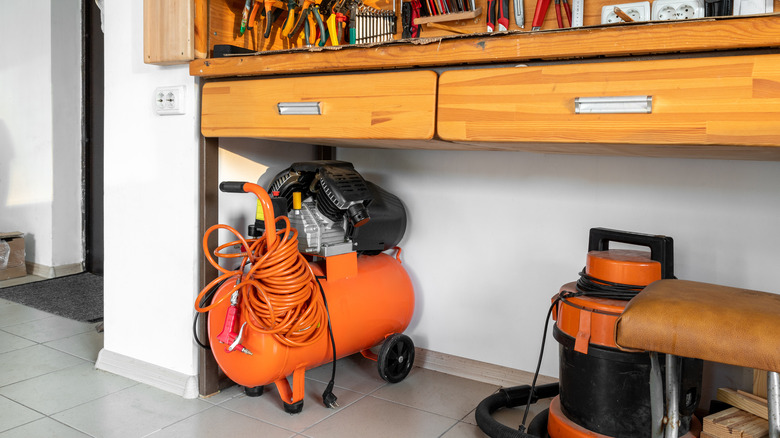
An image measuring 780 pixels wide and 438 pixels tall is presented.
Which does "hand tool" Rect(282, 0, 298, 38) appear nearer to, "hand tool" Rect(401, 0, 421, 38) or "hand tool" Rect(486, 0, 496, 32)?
"hand tool" Rect(401, 0, 421, 38)

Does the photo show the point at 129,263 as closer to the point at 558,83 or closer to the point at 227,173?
the point at 227,173

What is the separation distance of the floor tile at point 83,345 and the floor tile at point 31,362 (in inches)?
1.2

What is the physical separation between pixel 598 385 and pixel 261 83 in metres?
1.11

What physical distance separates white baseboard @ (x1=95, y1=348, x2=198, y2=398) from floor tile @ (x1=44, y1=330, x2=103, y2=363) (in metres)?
0.13

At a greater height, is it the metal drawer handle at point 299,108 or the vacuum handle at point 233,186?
the metal drawer handle at point 299,108

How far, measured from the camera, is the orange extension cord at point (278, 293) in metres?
1.54

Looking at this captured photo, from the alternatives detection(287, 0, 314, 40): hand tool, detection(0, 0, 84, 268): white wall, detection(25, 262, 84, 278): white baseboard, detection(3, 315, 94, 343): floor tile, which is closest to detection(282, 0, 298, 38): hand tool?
detection(287, 0, 314, 40): hand tool

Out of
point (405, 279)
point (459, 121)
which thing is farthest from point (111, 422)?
point (459, 121)

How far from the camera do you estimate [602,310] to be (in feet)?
4.43

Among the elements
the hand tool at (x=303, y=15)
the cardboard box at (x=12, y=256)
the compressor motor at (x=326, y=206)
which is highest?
the hand tool at (x=303, y=15)

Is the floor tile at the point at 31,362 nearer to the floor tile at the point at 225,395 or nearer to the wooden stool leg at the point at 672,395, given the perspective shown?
the floor tile at the point at 225,395

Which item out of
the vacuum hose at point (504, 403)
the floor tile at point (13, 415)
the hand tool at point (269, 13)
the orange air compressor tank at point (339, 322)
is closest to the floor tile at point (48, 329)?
the floor tile at point (13, 415)

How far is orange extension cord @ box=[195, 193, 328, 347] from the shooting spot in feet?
5.05

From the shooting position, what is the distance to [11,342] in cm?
229
